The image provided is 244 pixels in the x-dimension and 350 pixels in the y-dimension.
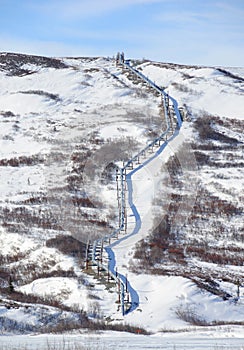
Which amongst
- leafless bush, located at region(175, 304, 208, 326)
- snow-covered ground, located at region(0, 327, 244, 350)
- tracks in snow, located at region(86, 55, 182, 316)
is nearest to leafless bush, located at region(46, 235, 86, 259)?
tracks in snow, located at region(86, 55, 182, 316)

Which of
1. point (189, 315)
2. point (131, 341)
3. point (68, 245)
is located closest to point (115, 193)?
point (68, 245)

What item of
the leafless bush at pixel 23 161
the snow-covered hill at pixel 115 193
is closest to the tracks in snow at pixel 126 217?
the snow-covered hill at pixel 115 193

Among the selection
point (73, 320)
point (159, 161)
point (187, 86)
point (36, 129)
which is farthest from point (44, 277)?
point (187, 86)

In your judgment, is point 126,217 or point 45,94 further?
point 45,94

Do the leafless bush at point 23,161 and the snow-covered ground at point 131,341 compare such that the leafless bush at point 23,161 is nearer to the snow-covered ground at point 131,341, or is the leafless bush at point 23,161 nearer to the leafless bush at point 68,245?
the leafless bush at point 68,245

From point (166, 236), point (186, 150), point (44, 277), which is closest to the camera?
point (44, 277)

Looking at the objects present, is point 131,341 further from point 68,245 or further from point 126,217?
point 126,217

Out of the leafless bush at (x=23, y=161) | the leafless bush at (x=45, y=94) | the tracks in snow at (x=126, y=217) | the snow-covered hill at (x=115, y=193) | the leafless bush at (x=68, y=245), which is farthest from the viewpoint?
the leafless bush at (x=45, y=94)

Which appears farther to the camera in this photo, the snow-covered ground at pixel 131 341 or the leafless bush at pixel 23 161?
the leafless bush at pixel 23 161

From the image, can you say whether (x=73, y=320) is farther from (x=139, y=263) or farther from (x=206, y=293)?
(x=139, y=263)
